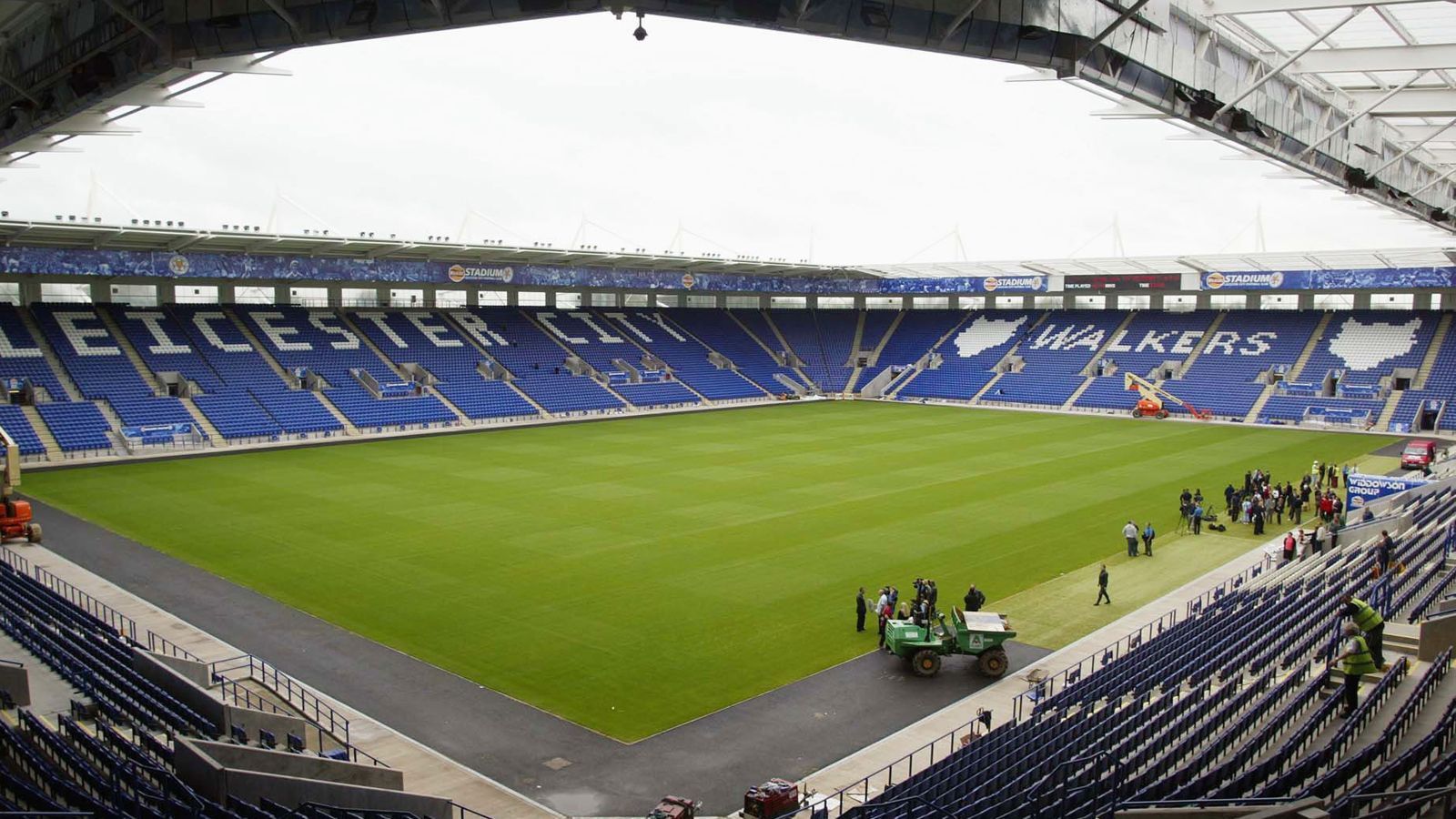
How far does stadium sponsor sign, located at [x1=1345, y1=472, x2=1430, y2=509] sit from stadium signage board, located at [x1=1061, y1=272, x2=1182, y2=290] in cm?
3599

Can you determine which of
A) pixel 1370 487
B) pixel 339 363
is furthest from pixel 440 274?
pixel 1370 487

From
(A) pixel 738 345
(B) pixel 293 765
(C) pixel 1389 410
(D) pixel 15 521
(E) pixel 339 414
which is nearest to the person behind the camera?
(B) pixel 293 765

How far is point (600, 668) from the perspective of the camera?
57.5 ft

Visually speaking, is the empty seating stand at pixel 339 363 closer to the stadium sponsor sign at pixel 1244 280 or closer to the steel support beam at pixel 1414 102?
the steel support beam at pixel 1414 102

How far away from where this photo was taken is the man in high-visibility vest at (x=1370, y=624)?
12672mm

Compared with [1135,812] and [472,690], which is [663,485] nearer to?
[472,690]

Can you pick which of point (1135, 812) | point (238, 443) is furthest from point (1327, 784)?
point (238, 443)

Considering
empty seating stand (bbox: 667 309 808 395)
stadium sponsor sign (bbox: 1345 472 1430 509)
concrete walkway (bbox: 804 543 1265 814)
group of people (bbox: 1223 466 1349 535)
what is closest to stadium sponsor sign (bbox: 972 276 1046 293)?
empty seating stand (bbox: 667 309 808 395)

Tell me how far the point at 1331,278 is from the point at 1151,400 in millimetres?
12202

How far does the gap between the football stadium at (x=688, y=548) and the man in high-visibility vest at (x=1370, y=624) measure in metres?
0.13

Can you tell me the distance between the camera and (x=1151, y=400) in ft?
197

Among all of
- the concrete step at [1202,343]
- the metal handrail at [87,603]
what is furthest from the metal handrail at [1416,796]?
the concrete step at [1202,343]

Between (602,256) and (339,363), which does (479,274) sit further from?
(339,363)

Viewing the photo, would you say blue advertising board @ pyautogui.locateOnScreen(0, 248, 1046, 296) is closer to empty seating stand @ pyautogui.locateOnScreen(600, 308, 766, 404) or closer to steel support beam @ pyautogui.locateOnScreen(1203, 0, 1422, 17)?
empty seating stand @ pyautogui.locateOnScreen(600, 308, 766, 404)
